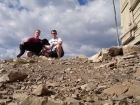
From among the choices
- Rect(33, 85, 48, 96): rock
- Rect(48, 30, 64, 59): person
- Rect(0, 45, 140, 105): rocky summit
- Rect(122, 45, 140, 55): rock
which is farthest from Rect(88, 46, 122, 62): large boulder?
Rect(33, 85, 48, 96): rock

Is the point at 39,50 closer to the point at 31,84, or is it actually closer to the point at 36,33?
the point at 36,33

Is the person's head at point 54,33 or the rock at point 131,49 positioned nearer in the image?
the rock at point 131,49

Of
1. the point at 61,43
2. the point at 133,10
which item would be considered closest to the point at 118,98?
the point at 61,43

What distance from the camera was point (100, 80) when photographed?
11.9ft

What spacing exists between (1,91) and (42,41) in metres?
4.47

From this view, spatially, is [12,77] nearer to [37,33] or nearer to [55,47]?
[55,47]

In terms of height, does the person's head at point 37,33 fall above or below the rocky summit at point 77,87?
above

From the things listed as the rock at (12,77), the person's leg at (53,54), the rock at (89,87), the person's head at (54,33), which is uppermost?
the person's head at (54,33)

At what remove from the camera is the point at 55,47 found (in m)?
7.31

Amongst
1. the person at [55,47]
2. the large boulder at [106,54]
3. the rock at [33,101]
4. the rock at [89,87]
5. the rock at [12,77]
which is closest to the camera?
the rock at [33,101]

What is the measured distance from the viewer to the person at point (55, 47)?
23.5 ft

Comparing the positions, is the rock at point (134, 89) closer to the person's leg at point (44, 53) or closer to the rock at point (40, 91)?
the rock at point (40, 91)

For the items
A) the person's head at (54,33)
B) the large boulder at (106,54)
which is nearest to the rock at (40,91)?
the large boulder at (106,54)

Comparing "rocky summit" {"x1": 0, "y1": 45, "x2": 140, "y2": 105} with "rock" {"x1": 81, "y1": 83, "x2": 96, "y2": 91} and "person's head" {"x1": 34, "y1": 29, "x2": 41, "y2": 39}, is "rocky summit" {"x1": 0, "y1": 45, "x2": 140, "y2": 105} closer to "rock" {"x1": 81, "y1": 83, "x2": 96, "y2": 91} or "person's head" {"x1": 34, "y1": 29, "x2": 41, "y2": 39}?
"rock" {"x1": 81, "y1": 83, "x2": 96, "y2": 91}
